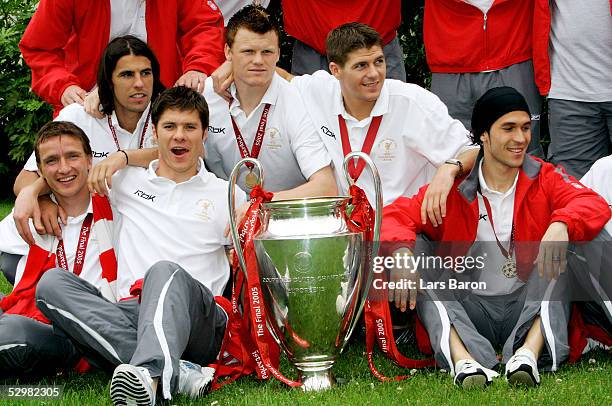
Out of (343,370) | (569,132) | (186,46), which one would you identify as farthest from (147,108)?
(569,132)

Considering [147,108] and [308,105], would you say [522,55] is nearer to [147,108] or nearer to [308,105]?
[308,105]

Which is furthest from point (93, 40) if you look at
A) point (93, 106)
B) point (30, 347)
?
point (30, 347)

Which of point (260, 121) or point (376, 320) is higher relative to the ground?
point (260, 121)

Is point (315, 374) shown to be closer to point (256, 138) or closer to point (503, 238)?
point (503, 238)

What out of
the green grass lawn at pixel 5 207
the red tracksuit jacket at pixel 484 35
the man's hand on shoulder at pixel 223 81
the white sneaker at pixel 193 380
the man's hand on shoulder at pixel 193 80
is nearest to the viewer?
the white sneaker at pixel 193 380

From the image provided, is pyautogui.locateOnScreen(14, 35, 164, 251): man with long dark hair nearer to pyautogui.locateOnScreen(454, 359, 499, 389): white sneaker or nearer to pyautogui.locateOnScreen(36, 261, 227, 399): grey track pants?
pyautogui.locateOnScreen(36, 261, 227, 399): grey track pants

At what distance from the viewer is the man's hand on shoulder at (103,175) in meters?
4.63

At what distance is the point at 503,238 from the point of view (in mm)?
4570

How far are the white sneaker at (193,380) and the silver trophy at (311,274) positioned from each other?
0.38 m

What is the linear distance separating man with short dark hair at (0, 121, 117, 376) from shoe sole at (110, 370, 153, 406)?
0.85 metres

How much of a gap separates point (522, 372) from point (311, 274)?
3.36 ft

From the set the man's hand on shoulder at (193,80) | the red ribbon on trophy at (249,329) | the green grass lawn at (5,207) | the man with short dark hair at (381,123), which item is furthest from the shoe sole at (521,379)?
the green grass lawn at (5,207)

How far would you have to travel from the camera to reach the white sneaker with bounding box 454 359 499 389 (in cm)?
389

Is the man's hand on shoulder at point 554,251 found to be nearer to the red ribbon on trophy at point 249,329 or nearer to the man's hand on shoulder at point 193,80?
the red ribbon on trophy at point 249,329
